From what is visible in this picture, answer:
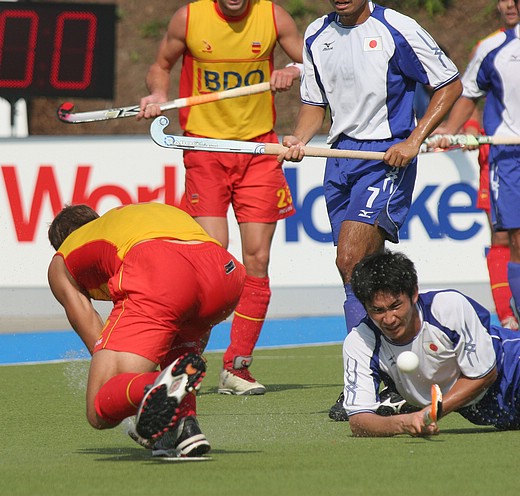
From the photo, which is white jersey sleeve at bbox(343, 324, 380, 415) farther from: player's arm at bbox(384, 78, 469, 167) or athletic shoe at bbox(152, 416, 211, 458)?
player's arm at bbox(384, 78, 469, 167)

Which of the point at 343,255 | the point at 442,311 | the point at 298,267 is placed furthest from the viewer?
the point at 298,267

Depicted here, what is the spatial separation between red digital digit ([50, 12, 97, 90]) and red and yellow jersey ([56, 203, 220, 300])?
8182 millimetres

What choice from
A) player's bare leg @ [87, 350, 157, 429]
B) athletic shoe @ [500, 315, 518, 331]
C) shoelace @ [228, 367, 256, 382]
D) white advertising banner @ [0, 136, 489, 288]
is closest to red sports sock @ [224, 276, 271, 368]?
shoelace @ [228, 367, 256, 382]

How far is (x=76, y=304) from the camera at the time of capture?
16.9ft

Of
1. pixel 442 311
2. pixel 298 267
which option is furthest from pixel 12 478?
pixel 298 267

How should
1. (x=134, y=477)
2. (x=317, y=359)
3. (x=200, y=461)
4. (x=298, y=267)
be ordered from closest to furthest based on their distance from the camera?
(x=134, y=477)
(x=200, y=461)
(x=317, y=359)
(x=298, y=267)

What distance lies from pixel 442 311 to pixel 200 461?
3.34ft

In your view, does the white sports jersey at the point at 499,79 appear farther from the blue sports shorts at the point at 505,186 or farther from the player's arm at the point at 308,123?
the player's arm at the point at 308,123

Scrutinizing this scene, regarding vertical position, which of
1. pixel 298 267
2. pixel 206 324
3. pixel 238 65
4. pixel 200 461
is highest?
pixel 238 65

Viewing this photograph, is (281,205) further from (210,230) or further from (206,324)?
(206,324)

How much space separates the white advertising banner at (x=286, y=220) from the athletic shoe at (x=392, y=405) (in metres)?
6.29

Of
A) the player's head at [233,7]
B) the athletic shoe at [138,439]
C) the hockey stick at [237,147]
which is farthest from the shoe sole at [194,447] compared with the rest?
the player's head at [233,7]

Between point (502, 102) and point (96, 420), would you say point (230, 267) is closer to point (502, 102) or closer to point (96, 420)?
point (96, 420)

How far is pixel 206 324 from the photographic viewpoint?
5.09 meters
